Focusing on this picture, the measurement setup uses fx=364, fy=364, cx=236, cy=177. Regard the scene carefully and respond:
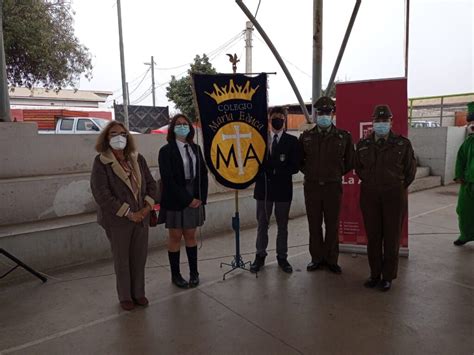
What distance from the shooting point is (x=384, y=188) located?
3.31 meters

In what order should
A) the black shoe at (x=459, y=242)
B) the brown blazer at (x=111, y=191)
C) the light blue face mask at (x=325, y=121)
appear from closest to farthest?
the brown blazer at (x=111, y=191), the light blue face mask at (x=325, y=121), the black shoe at (x=459, y=242)

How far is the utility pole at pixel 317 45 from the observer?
5.03 m

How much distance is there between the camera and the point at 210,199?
5.68 meters

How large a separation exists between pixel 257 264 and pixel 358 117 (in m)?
2.07

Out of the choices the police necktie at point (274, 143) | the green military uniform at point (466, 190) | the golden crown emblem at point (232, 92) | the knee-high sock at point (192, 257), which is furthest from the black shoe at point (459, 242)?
the knee-high sock at point (192, 257)

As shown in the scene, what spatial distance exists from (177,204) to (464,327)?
250 cm

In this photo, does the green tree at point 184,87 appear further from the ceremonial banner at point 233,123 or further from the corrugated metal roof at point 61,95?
the ceremonial banner at point 233,123

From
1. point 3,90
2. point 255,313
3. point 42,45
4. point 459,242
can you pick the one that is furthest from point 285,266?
point 42,45

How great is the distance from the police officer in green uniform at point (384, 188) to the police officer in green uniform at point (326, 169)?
9.2 inches

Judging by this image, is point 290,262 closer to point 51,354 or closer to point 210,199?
point 210,199

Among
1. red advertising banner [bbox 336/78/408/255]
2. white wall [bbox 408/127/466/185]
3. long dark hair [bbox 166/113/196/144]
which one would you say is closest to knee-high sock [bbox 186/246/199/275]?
long dark hair [bbox 166/113/196/144]

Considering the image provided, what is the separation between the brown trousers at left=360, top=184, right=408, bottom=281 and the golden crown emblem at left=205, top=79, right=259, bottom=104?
146 centimetres

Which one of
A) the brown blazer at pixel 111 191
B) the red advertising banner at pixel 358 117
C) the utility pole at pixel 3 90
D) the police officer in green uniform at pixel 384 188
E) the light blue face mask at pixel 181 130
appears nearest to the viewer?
the brown blazer at pixel 111 191

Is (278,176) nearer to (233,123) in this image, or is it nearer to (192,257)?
(233,123)
